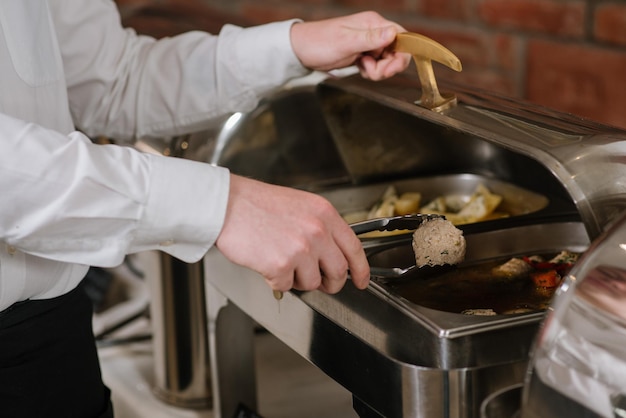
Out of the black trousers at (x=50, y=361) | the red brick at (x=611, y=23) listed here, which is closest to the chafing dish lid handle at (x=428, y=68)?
the black trousers at (x=50, y=361)

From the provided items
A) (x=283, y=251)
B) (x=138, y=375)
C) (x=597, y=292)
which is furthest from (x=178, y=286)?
(x=597, y=292)

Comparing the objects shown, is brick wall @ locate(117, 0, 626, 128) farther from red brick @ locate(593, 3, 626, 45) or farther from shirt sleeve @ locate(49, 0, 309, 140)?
shirt sleeve @ locate(49, 0, 309, 140)

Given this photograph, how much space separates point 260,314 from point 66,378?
0.22 m

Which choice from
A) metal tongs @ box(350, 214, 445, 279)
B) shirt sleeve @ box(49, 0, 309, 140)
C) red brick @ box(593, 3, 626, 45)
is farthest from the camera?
red brick @ box(593, 3, 626, 45)

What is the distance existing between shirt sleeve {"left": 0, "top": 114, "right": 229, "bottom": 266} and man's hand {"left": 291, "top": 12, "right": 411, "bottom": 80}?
1.04 ft

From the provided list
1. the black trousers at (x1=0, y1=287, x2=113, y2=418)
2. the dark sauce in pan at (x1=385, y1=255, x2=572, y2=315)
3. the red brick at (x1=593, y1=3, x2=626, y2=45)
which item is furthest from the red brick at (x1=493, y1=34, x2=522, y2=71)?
the black trousers at (x1=0, y1=287, x2=113, y2=418)

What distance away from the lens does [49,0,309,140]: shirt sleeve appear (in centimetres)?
109

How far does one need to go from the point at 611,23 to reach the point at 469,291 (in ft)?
2.64

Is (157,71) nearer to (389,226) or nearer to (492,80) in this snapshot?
(389,226)

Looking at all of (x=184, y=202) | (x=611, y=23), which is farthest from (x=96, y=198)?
(x=611, y=23)

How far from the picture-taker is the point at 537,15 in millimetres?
1604

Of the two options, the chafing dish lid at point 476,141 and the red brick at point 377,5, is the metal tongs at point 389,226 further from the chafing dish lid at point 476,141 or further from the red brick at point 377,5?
the red brick at point 377,5

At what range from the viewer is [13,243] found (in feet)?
2.41

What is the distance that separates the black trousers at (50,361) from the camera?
0.89 metres
